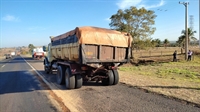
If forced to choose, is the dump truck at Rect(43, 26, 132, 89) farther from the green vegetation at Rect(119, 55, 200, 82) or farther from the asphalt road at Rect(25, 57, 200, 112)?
the green vegetation at Rect(119, 55, 200, 82)

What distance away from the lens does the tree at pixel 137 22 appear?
2994 cm

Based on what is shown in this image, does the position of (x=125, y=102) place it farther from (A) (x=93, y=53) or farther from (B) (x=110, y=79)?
(B) (x=110, y=79)

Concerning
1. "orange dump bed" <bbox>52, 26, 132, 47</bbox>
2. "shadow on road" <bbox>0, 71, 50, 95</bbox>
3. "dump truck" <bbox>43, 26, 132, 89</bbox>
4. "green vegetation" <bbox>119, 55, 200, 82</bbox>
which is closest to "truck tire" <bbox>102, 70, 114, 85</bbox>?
"dump truck" <bbox>43, 26, 132, 89</bbox>

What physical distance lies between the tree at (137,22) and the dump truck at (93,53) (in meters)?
21.4

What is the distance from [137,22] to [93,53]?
23.6 metres

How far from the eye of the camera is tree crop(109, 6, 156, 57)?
29938 millimetres

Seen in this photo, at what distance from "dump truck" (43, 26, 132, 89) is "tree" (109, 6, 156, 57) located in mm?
21382

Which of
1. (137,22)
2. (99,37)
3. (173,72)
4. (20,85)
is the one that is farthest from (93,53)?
(137,22)

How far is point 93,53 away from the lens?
8281 mm

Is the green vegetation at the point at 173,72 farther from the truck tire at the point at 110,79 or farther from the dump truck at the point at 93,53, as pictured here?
the dump truck at the point at 93,53

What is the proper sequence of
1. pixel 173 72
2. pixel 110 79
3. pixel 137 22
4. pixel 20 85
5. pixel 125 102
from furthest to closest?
pixel 137 22 < pixel 173 72 < pixel 20 85 < pixel 110 79 < pixel 125 102

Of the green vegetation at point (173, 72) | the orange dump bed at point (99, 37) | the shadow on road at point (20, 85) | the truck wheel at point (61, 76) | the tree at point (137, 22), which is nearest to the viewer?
the orange dump bed at point (99, 37)

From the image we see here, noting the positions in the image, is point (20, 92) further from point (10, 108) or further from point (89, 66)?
point (89, 66)

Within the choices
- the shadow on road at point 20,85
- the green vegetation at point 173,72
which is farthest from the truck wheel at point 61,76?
the green vegetation at point 173,72
